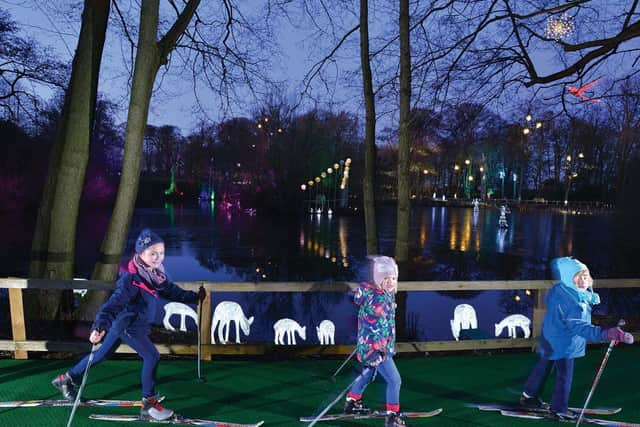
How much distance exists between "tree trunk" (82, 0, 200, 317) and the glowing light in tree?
640 centimetres

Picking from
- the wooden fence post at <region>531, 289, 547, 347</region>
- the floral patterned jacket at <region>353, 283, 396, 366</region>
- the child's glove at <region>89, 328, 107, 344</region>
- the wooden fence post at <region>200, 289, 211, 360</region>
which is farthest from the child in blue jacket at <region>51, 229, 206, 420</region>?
the wooden fence post at <region>531, 289, 547, 347</region>

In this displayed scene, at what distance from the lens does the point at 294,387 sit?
4898 millimetres

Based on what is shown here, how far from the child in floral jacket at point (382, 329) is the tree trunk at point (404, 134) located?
4884 millimetres

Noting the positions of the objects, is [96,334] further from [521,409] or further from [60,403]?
[521,409]

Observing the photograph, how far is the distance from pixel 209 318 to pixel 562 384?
3.50 meters

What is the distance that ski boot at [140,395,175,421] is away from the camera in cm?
397

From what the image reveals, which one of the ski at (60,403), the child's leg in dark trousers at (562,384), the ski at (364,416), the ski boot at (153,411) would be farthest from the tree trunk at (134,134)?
the child's leg in dark trousers at (562,384)

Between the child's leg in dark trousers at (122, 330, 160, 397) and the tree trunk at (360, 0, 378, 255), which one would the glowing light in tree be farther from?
the child's leg in dark trousers at (122, 330, 160, 397)

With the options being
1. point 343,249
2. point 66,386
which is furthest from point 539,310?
point 343,249

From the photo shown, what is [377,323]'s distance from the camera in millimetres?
3891

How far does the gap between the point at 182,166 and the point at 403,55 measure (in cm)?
10050

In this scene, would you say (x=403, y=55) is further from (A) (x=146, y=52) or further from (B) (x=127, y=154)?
(B) (x=127, y=154)

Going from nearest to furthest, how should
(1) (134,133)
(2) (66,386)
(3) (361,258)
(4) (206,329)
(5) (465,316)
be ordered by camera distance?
(2) (66,386) < (4) (206,329) < (1) (134,133) < (5) (465,316) < (3) (361,258)

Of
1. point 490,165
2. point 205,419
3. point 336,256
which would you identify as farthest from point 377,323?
point 490,165
